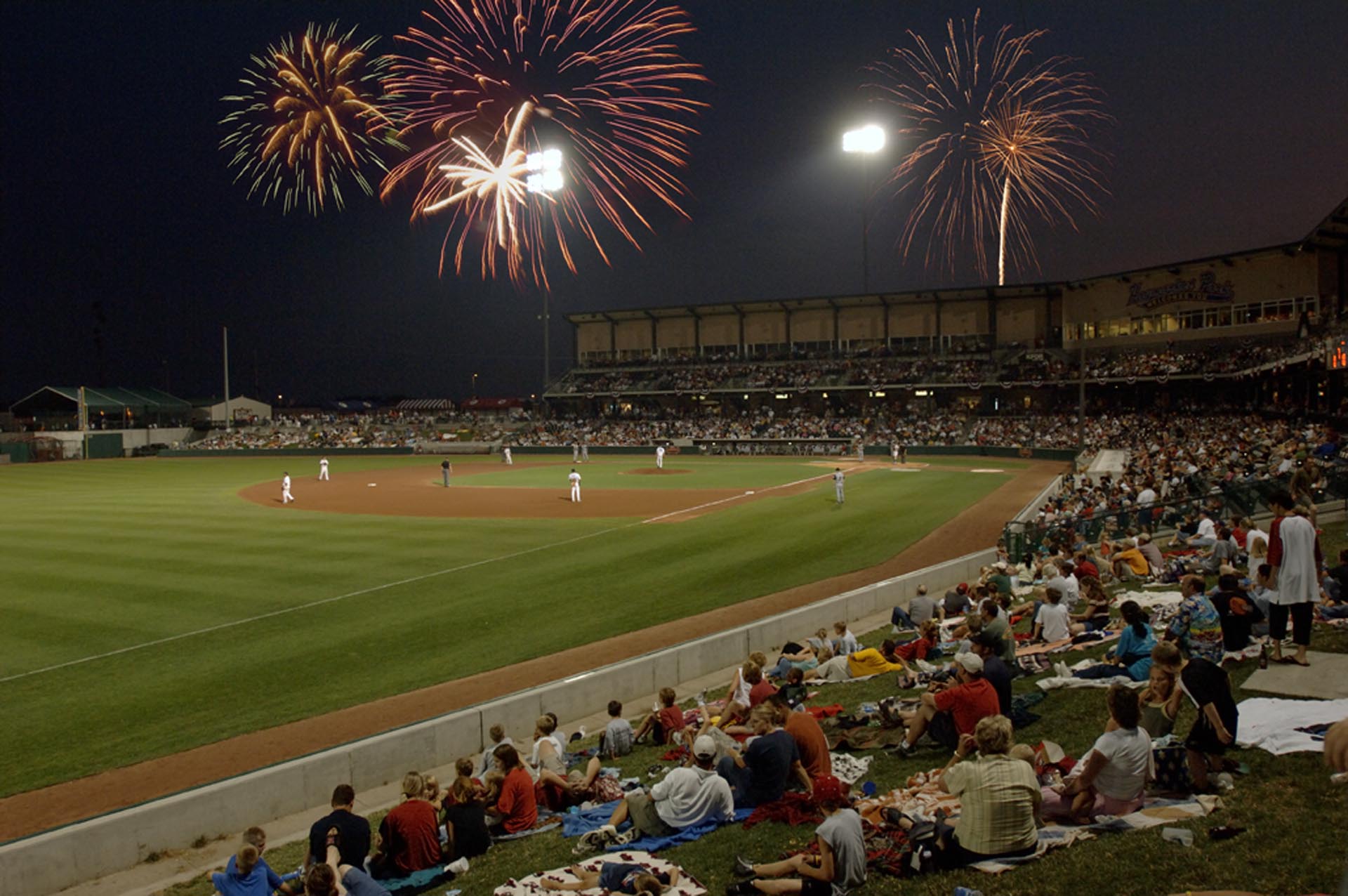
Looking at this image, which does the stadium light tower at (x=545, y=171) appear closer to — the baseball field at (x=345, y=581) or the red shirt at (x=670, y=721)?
the baseball field at (x=345, y=581)

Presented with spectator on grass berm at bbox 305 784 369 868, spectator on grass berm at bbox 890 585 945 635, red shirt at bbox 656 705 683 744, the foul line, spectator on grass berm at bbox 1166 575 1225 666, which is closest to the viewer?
spectator on grass berm at bbox 305 784 369 868

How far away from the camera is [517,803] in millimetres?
8578

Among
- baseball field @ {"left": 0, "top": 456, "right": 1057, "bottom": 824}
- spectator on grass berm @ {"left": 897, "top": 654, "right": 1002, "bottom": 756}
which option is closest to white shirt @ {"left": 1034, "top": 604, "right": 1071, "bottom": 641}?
spectator on grass berm @ {"left": 897, "top": 654, "right": 1002, "bottom": 756}

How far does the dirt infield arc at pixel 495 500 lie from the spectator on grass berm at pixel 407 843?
23962 millimetres

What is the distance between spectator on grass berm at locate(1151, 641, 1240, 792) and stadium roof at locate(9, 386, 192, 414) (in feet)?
346

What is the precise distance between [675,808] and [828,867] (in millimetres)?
2086

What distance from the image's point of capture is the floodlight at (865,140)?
48.2m

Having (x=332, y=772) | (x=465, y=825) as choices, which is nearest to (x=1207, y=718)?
(x=465, y=825)

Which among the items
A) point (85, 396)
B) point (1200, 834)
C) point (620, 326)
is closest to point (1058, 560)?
point (1200, 834)

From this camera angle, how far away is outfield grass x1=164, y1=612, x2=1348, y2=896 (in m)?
5.43

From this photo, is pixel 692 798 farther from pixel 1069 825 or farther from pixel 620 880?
pixel 1069 825

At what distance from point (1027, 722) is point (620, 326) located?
8649cm

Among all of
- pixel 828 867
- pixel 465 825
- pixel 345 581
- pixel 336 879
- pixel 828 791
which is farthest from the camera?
pixel 345 581

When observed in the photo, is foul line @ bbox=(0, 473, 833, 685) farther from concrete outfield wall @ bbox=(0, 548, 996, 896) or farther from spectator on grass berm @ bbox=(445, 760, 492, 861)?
spectator on grass berm @ bbox=(445, 760, 492, 861)
